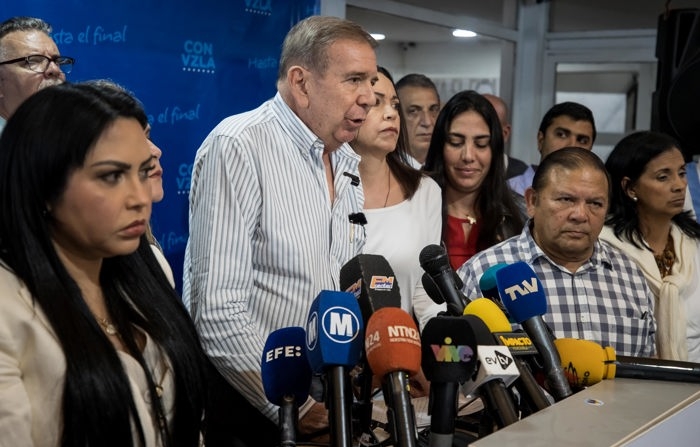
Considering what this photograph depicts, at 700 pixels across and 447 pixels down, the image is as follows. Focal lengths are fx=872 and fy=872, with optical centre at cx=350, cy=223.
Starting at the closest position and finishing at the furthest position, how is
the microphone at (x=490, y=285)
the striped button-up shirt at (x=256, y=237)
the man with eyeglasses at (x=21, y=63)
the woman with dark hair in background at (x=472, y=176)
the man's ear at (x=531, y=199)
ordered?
the microphone at (x=490, y=285) < the striped button-up shirt at (x=256, y=237) < the man's ear at (x=531, y=199) < the man with eyeglasses at (x=21, y=63) < the woman with dark hair in background at (x=472, y=176)

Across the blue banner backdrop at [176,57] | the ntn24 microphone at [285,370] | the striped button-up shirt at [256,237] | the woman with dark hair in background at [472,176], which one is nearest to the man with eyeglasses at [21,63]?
the blue banner backdrop at [176,57]

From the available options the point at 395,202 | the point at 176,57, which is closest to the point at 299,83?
the point at 395,202

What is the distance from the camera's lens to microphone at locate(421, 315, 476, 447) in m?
1.04

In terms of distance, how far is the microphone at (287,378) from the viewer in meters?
1.19

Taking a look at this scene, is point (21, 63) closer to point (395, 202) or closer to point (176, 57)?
point (176, 57)

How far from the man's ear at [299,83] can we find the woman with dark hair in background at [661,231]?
3.66 feet

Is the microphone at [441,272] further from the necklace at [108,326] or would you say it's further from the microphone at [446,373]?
the necklace at [108,326]

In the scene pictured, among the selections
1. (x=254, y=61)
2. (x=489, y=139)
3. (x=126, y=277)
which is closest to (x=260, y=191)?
(x=126, y=277)

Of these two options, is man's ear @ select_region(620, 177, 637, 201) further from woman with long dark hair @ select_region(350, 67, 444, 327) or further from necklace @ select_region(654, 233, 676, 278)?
woman with long dark hair @ select_region(350, 67, 444, 327)

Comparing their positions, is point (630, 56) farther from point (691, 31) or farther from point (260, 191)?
point (260, 191)

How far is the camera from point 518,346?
→ 122 cm

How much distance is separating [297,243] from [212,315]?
0.79 ft

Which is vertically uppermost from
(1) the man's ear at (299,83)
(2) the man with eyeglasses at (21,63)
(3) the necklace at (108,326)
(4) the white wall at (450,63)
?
(4) the white wall at (450,63)

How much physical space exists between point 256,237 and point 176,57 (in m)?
1.76
